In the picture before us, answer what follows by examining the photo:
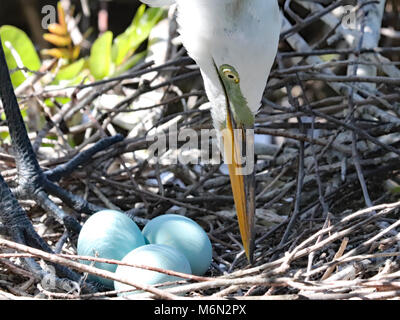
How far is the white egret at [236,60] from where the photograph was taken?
48.5 inches

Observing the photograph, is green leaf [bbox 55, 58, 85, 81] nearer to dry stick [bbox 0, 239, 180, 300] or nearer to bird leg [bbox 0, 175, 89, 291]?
bird leg [bbox 0, 175, 89, 291]

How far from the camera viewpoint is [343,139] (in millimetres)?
1895

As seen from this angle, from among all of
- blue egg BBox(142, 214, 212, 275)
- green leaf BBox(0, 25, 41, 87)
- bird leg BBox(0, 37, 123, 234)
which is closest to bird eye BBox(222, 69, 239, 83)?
blue egg BBox(142, 214, 212, 275)

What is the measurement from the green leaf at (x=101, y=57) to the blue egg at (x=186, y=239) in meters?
1.13

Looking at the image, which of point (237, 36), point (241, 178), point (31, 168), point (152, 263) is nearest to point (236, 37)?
point (237, 36)

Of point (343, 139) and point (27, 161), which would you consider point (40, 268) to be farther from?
point (343, 139)

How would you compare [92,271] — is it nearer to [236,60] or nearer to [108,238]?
[108,238]

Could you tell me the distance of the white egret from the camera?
4.04 ft

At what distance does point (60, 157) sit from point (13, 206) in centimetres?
44

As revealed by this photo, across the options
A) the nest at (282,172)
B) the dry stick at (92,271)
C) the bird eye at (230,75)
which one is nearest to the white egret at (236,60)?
the bird eye at (230,75)

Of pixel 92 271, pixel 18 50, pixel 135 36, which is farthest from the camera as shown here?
pixel 135 36

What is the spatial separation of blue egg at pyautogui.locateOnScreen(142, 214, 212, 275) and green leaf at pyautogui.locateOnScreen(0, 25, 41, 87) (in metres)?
1.06

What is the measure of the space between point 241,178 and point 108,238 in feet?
1.08

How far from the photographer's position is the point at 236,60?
127 cm
